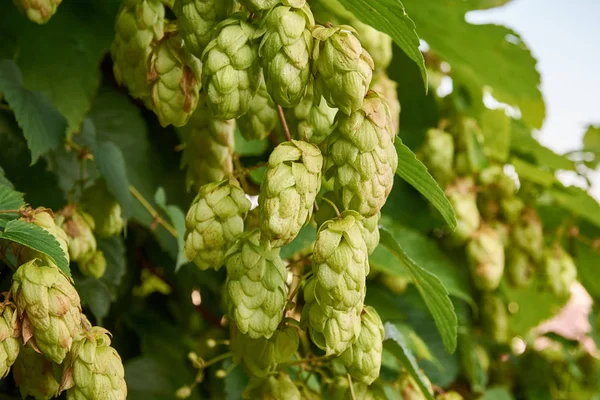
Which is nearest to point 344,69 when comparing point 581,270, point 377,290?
point 377,290

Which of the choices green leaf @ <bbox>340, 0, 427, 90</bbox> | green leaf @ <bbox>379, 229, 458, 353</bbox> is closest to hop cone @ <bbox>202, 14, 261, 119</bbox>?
green leaf @ <bbox>340, 0, 427, 90</bbox>

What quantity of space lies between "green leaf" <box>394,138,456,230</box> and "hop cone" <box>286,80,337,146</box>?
0.06 meters

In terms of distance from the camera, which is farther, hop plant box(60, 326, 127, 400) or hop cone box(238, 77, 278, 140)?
hop cone box(238, 77, 278, 140)

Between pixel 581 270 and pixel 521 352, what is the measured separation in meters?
0.27

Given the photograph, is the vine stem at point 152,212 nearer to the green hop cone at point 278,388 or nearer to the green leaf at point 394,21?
the green hop cone at point 278,388

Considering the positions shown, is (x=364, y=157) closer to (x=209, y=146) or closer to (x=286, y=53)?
(x=286, y=53)

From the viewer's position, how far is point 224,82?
0.55 m

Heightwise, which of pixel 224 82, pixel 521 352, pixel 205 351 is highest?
pixel 224 82

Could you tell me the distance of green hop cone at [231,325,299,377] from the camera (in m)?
0.66

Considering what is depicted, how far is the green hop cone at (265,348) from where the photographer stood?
0.66 meters

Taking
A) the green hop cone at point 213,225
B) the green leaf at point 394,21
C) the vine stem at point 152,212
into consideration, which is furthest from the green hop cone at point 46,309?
the vine stem at point 152,212

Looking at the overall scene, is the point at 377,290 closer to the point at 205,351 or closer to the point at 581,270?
the point at 205,351

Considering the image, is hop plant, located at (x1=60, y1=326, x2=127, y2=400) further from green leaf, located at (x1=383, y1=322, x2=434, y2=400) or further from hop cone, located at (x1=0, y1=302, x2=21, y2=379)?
green leaf, located at (x1=383, y1=322, x2=434, y2=400)

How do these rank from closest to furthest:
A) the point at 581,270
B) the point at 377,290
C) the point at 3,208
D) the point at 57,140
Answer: the point at 3,208, the point at 57,140, the point at 377,290, the point at 581,270
